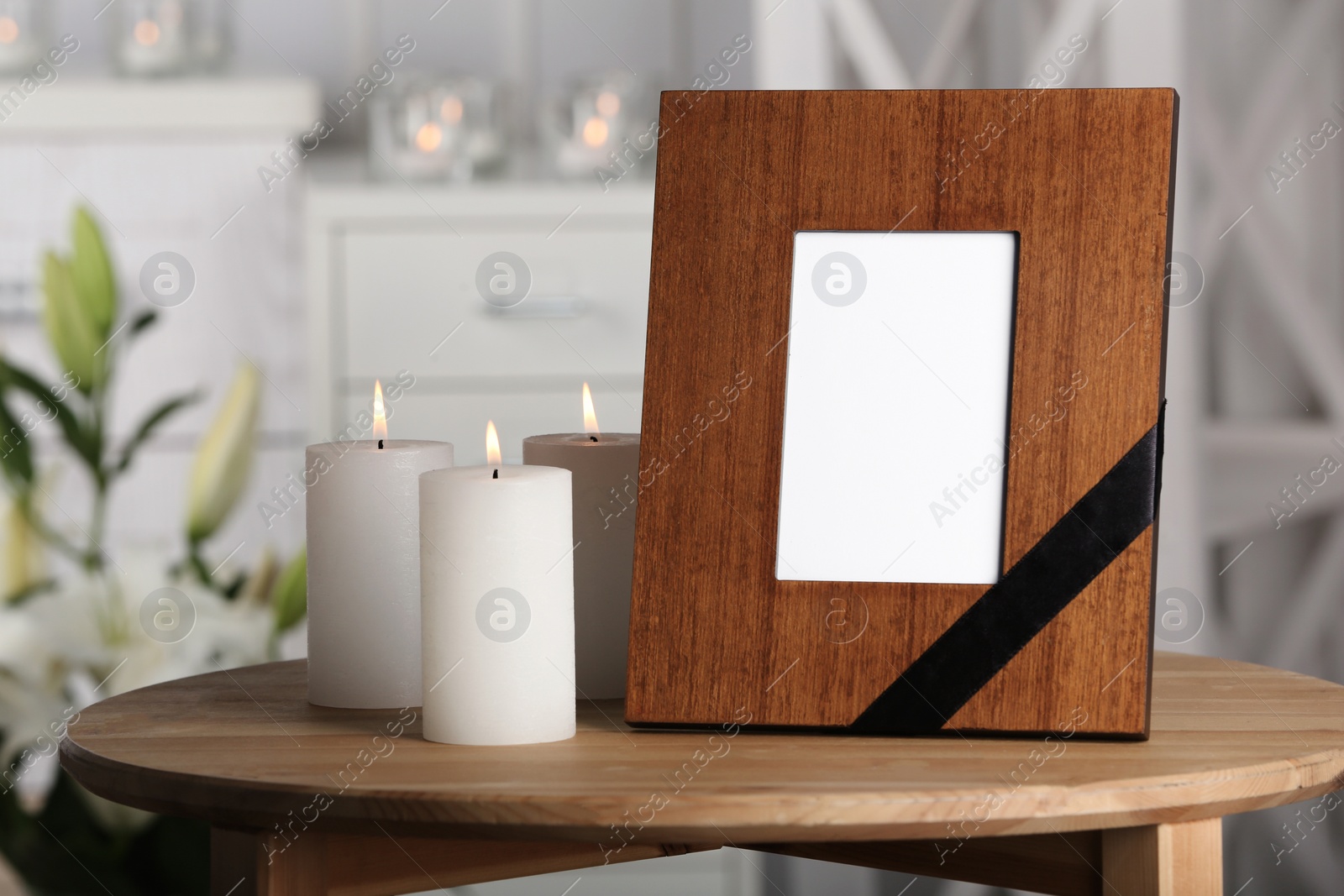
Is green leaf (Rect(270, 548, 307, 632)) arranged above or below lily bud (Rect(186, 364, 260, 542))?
below

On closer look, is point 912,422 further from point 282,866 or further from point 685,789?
point 282,866

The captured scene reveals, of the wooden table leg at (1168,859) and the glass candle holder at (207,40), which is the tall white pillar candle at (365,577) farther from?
the glass candle holder at (207,40)

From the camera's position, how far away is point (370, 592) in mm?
623

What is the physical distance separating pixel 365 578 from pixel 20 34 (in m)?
1.61

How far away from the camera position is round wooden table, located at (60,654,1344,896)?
459mm

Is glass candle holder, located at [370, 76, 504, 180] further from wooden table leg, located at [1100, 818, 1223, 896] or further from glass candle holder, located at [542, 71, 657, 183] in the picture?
wooden table leg, located at [1100, 818, 1223, 896]

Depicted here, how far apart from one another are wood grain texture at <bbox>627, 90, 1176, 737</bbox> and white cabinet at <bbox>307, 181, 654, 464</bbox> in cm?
107

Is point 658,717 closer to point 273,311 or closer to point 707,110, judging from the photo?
point 707,110

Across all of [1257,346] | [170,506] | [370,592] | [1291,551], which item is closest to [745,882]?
[1291,551]

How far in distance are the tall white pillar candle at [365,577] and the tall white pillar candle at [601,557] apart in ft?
0.24

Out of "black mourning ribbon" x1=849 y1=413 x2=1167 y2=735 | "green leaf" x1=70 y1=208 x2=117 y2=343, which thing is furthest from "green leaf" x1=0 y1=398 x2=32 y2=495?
"black mourning ribbon" x1=849 y1=413 x2=1167 y2=735

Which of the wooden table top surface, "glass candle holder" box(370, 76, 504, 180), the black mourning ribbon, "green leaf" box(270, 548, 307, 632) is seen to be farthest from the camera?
"glass candle holder" box(370, 76, 504, 180)

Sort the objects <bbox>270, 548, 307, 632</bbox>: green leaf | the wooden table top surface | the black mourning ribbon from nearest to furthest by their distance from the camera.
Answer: the wooden table top surface → the black mourning ribbon → <bbox>270, 548, 307, 632</bbox>: green leaf

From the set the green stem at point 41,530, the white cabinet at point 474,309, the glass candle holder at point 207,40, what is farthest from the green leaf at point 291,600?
the glass candle holder at point 207,40
